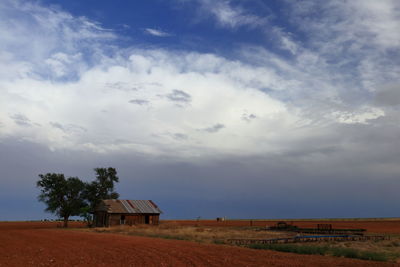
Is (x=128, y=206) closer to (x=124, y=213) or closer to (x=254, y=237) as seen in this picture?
(x=124, y=213)

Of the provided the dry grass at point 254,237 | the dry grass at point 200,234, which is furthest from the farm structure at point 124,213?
the dry grass at point 254,237

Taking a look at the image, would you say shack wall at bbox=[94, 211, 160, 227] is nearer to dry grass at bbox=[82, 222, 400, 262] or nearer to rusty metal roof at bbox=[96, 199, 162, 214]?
rusty metal roof at bbox=[96, 199, 162, 214]

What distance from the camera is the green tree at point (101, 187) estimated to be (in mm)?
63375

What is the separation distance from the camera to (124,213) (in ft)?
183

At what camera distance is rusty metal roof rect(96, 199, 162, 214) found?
184ft

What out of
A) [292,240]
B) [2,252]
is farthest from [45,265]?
[292,240]

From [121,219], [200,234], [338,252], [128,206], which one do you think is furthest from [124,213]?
[338,252]

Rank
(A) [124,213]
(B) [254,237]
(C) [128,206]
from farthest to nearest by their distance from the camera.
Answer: (C) [128,206]
(A) [124,213]
(B) [254,237]

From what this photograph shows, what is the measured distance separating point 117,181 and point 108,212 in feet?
41.0

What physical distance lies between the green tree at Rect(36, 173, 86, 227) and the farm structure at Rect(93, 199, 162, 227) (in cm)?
457

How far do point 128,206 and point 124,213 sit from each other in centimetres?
257

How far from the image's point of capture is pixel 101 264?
15328mm

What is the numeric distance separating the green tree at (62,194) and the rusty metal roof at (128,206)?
19.6ft

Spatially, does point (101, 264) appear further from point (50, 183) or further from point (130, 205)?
point (50, 183)
